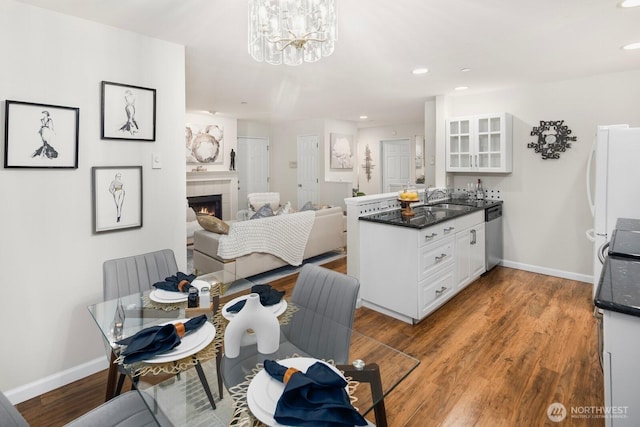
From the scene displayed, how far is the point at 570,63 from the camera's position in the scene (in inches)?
131

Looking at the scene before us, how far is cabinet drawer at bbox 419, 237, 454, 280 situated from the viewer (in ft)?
9.88

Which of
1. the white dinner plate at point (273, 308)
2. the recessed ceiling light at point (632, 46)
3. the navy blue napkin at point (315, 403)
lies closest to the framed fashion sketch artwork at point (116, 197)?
the white dinner plate at point (273, 308)

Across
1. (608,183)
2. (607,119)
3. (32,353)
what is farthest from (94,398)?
(607,119)

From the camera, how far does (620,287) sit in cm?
114

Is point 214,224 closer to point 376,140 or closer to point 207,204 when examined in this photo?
point 207,204

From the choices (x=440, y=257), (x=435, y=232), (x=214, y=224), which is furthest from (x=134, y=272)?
(x=440, y=257)

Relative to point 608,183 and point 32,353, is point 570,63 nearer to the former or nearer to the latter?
point 608,183

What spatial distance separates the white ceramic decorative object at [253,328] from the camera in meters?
1.30

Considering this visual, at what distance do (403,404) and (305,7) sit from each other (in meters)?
2.22

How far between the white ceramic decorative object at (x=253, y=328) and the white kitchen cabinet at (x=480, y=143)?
13.1ft

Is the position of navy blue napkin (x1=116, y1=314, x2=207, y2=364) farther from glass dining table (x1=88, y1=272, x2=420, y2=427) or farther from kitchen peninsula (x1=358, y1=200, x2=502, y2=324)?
kitchen peninsula (x1=358, y1=200, x2=502, y2=324)

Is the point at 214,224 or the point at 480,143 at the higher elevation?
the point at 480,143

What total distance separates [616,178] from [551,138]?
1530 mm

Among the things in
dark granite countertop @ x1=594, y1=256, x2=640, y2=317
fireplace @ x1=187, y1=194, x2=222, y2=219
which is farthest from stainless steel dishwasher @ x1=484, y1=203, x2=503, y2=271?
fireplace @ x1=187, y1=194, x2=222, y2=219
